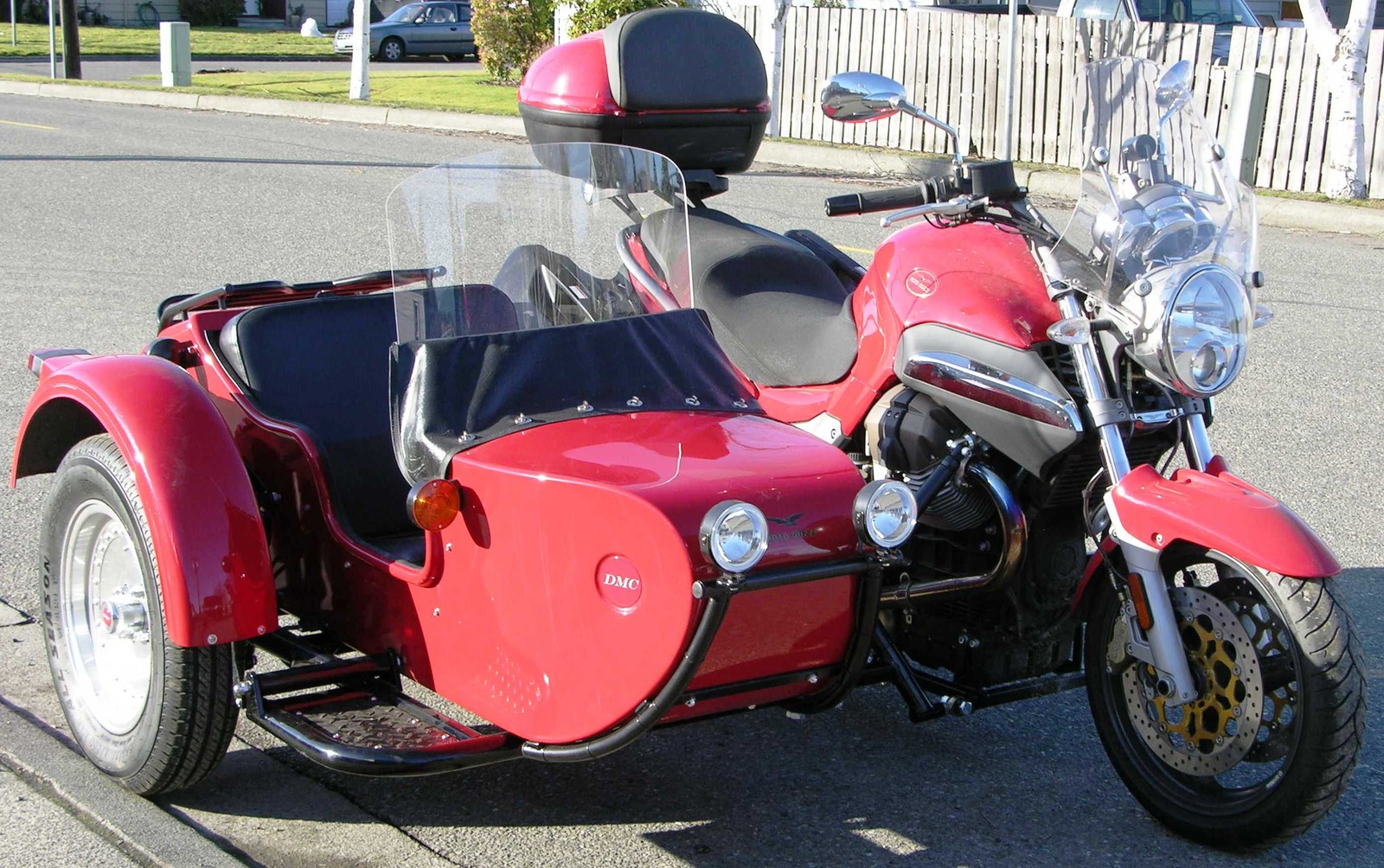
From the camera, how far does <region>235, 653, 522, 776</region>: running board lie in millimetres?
3010

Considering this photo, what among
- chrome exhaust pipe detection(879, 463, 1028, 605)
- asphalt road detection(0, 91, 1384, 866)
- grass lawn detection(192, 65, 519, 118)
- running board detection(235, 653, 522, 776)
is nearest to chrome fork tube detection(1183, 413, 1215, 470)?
chrome exhaust pipe detection(879, 463, 1028, 605)

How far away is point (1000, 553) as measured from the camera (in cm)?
346

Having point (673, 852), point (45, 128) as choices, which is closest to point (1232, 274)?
point (673, 852)

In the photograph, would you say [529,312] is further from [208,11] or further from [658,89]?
[208,11]

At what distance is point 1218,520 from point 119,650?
8.27 ft

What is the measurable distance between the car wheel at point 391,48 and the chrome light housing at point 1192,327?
3064 centimetres

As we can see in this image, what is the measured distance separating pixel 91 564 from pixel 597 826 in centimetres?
140

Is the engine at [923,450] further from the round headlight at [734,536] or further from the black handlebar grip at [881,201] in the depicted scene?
the round headlight at [734,536]

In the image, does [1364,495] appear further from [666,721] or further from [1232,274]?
[666,721]

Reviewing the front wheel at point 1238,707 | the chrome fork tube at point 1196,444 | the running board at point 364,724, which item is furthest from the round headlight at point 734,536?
the chrome fork tube at point 1196,444

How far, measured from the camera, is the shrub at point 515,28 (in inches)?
819

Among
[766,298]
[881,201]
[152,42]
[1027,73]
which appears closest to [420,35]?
[152,42]

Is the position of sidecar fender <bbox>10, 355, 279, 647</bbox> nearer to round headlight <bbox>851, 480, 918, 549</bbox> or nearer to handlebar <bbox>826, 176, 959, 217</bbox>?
round headlight <bbox>851, 480, 918, 549</bbox>

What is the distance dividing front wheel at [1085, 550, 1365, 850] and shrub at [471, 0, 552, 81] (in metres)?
18.4
